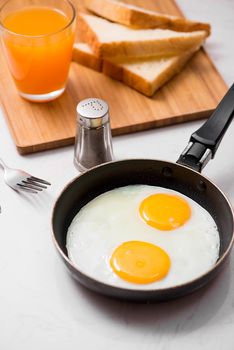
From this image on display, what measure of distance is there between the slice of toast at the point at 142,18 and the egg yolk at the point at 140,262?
953 mm

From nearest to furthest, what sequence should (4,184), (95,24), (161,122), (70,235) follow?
1. (70,235)
2. (4,184)
3. (161,122)
4. (95,24)

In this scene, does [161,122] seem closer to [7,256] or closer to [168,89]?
[168,89]

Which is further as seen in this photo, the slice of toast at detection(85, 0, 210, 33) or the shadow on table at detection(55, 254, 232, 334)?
the slice of toast at detection(85, 0, 210, 33)

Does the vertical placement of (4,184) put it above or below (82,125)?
below

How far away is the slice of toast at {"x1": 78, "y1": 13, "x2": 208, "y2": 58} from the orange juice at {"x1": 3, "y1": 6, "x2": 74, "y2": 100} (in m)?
0.15

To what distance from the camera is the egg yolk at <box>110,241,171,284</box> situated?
145 centimetres

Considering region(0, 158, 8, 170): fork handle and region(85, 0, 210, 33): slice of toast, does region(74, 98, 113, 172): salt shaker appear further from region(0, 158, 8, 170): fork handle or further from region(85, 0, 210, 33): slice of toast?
region(85, 0, 210, 33): slice of toast

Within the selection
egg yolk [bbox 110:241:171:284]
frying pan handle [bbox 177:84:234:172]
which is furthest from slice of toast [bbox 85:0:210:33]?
egg yolk [bbox 110:241:171:284]

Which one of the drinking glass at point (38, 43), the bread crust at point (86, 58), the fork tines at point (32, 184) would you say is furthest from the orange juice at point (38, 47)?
the fork tines at point (32, 184)

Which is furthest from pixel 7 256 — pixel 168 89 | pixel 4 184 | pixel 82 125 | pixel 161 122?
pixel 168 89

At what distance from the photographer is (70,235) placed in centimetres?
155

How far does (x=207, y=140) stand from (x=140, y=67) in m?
0.50

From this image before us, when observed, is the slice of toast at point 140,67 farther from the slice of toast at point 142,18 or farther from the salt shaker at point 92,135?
the salt shaker at point 92,135

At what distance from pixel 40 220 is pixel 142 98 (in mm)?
573
